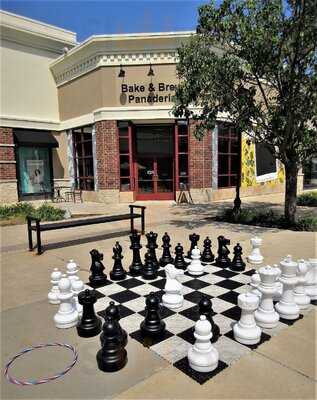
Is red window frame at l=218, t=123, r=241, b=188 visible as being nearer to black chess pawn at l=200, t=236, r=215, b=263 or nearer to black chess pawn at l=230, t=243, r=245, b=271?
black chess pawn at l=200, t=236, r=215, b=263

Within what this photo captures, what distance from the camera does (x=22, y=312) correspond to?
3576 millimetres

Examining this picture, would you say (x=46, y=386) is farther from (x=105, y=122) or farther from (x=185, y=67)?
(x=105, y=122)

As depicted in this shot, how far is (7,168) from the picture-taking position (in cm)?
1599

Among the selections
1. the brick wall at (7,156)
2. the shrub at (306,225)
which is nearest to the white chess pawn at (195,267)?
the shrub at (306,225)

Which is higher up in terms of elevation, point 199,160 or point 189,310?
point 199,160

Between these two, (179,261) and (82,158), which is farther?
(82,158)

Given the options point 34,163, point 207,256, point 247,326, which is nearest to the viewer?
point 247,326

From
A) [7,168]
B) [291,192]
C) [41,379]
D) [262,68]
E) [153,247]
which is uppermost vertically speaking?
[262,68]

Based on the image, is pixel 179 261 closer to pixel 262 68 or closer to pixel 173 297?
pixel 173 297

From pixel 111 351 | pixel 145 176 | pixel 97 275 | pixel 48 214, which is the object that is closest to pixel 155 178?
pixel 145 176

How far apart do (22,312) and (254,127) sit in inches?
287

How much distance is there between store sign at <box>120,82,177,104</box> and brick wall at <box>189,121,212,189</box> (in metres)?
2.05

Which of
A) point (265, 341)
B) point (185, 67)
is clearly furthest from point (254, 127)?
point (265, 341)

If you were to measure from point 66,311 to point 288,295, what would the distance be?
7.77ft
